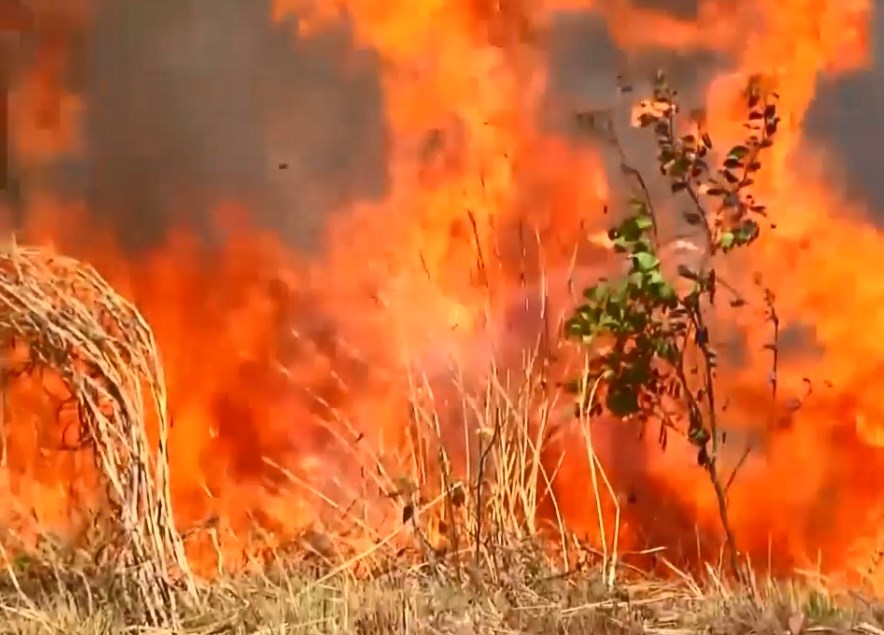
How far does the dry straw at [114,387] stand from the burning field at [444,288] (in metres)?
0.29

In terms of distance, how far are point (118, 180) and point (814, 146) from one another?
1.35 m

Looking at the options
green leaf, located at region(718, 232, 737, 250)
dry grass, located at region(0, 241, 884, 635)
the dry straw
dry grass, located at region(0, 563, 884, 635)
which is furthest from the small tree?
the dry straw

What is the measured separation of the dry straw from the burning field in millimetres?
287

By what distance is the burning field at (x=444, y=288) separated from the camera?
2197 mm

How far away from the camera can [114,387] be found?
1.82m

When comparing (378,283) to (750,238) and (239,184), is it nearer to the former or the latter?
(239,184)

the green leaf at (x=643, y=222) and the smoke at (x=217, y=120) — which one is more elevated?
the smoke at (x=217, y=120)

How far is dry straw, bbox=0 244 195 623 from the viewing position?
179 cm

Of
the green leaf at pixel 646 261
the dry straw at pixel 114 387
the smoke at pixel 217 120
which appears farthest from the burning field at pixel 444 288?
the dry straw at pixel 114 387

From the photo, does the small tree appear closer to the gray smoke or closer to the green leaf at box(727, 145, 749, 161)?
the green leaf at box(727, 145, 749, 161)

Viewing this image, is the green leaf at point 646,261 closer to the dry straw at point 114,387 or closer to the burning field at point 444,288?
the burning field at point 444,288

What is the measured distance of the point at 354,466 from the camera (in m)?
2.26

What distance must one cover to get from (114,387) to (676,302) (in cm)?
100

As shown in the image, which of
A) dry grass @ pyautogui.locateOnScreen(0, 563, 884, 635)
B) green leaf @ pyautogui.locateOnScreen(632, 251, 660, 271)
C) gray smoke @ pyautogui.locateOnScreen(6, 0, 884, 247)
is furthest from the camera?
gray smoke @ pyautogui.locateOnScreen(6, 0, 884, 247)
